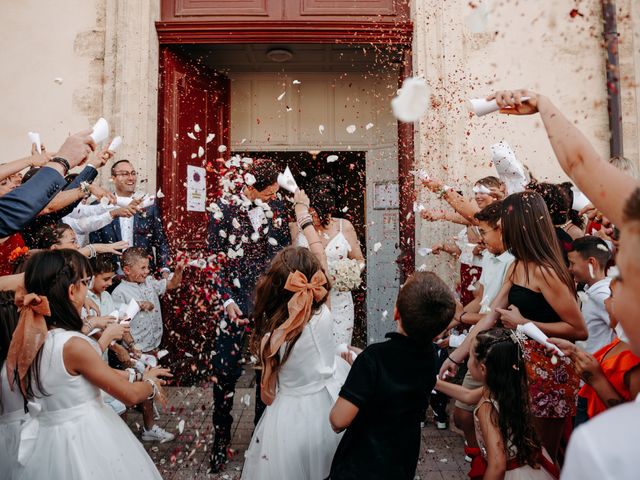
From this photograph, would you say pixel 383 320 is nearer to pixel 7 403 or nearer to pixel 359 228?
pixel 359 228

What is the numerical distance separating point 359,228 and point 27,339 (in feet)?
25.9

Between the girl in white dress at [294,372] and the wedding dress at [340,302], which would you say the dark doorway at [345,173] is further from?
the girl in white dress at [294,372]

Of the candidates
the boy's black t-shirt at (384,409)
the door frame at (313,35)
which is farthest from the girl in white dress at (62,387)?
the door frame at (313,35)

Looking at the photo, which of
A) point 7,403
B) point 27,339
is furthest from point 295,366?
point 7,403

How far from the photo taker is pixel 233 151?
8.18 m

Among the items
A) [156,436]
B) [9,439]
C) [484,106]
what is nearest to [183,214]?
[156,436]

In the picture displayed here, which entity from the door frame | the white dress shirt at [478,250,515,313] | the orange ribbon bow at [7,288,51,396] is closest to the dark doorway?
the door frame

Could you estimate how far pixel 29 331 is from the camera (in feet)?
7.34

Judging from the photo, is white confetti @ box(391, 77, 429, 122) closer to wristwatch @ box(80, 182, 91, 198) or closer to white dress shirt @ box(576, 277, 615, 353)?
white dress shirt @ box(576, 277, 615, 353)

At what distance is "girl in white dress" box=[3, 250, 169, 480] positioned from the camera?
2.22 metres

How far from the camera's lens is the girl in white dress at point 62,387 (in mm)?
2225

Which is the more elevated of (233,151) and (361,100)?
(361,100)

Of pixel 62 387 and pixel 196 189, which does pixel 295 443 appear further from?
pixel 196 189

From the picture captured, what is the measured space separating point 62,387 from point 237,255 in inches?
74.0
